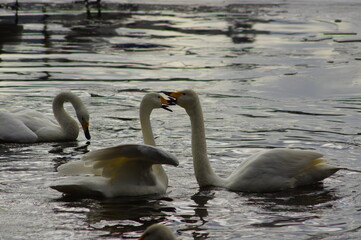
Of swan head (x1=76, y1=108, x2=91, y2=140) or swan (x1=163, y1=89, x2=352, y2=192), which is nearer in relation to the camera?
swan (x1=163, y1=89, x2=352, y2=192)

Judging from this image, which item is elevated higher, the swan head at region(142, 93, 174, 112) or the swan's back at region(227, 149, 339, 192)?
the swan head at region(142, 93, 174, 112)

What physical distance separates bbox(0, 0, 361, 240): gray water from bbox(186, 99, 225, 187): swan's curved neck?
0.54ft

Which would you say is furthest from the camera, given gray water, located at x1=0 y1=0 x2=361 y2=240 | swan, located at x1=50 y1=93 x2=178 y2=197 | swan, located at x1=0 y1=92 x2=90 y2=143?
swan, located at x1=0 y1=92 x2=90 y2=143

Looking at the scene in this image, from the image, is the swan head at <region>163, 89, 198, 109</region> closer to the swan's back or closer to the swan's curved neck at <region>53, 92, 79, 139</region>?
the swan's back

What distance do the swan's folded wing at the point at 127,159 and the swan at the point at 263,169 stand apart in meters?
0.78

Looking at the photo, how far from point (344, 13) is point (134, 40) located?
1247 centimetres

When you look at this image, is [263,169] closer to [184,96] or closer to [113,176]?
[184,96]

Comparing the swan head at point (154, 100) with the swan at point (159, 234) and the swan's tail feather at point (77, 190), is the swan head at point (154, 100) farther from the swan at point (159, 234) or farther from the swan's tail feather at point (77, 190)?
the swan at point (159, 234)

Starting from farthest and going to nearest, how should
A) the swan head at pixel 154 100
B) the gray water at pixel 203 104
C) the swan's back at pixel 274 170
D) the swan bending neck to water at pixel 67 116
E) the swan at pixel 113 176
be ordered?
the swan bending neck to water at pixel 67 116, the swan head at pixel 154 100, the swan's back at pixel 274 170, the swan at pixel 113 176, the gray water at pixel 203 104

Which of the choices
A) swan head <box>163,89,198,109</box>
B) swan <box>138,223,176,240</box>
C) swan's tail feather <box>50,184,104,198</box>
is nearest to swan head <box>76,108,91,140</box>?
swan head <box>163,89,198,109</box>

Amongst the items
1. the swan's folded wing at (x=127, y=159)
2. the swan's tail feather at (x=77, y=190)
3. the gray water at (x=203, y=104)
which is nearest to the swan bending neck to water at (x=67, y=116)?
the gray water at (x=203, y=104)

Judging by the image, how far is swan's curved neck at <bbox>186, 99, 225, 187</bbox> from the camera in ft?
28.4

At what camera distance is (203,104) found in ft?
45.7

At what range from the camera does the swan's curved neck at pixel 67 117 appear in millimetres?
11914
